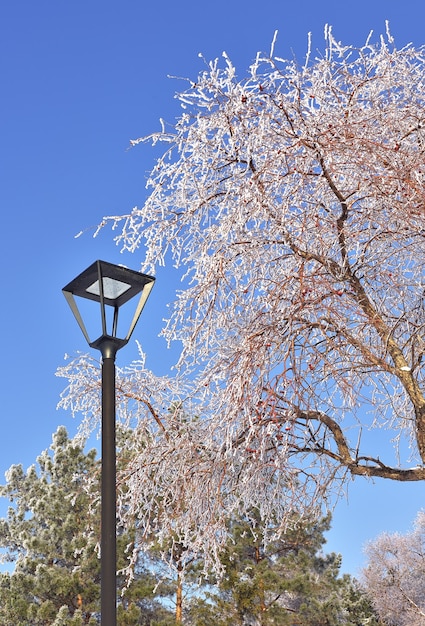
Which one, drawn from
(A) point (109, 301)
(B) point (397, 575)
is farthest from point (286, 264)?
(B) point (397, 575)

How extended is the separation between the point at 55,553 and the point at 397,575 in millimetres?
11709

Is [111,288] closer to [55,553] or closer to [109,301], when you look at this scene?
[109,301]

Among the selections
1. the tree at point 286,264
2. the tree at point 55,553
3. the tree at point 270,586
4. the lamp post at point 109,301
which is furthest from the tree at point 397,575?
the lamp post at point 109,301

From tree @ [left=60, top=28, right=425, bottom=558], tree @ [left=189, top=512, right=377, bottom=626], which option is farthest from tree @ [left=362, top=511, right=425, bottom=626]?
tree @ [left=60, top=28, right=425, bottom=558]

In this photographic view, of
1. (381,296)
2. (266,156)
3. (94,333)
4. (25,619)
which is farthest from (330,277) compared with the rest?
(25,619)

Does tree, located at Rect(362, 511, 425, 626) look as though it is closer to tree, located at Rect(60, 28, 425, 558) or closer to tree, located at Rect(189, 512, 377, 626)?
tree, located at Rect(189, 512, 377, 626)

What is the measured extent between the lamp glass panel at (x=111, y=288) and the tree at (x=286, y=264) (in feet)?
→ 3.55

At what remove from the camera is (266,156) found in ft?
17.6

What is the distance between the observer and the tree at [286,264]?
5203mm

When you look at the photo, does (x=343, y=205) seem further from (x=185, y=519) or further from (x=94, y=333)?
(x=185, y=519)

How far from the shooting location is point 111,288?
4414mm

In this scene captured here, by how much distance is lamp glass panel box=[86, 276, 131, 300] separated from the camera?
4.39m

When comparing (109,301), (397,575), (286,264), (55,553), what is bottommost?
(109,301)

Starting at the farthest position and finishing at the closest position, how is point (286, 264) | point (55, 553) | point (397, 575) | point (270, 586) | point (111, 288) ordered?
point (397, 575)
point (270, 586)
point (55, 553)
point (286, 264)
point (111, 288)
